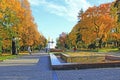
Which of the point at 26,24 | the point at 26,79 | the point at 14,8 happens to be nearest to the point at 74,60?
the point at 26,79

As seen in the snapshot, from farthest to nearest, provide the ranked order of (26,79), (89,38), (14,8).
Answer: (89,38) < (14,8) < (26,79)

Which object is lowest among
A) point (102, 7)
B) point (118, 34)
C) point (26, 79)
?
point (26, 79)

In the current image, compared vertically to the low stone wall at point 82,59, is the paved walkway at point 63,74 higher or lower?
lower

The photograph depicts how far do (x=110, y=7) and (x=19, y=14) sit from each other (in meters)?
27.2

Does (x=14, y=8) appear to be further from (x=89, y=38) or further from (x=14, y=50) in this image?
(x=89, y=38)

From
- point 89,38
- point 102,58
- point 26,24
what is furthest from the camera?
point 89,38

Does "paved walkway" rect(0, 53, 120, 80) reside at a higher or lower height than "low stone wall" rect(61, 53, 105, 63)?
lower

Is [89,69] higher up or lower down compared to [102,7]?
lower down

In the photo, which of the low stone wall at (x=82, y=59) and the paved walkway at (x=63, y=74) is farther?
the low stone wall at (x=82, y=59)

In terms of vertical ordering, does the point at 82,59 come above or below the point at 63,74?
above

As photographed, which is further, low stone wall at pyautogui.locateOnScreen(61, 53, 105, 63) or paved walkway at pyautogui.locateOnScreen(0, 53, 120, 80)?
low stone wall at pyautogui.locateOnScreen(61, 53, 105, 63)

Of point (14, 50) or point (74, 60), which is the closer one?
point (74, 60)

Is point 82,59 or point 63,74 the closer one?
point 63,74

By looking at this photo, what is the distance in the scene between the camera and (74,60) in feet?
91.1
